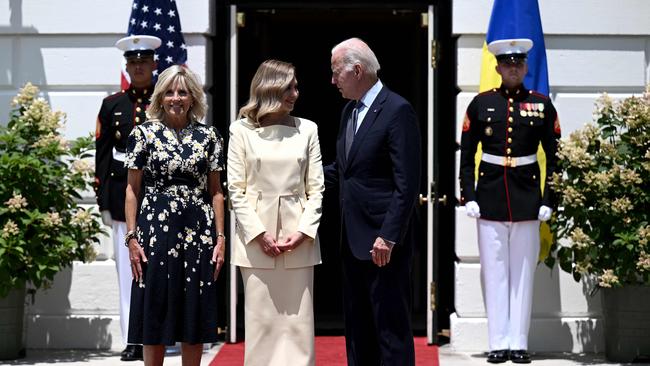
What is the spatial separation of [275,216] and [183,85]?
791 millimetres

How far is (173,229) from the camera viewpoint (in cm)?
591

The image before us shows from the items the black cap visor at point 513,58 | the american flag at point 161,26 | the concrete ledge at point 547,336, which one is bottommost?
the concrete ledge at point 547,336

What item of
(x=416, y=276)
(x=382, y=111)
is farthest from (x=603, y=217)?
(x=416, y=276)

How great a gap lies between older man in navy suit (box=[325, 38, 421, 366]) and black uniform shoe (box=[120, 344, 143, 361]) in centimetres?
237

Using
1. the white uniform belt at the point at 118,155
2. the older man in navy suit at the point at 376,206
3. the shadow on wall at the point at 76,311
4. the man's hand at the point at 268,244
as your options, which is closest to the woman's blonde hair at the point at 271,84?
the older man in navy suit at the point at 376,206

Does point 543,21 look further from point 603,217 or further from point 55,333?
point 55,333

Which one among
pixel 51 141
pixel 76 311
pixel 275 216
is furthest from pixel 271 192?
pixel 76 311

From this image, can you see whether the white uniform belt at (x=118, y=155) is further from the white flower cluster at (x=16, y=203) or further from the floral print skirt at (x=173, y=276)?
the floral print skirt at (x=173, y=276)

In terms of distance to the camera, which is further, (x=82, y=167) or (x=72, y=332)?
(x=72, y=332)

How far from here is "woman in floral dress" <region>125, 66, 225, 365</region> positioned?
19.3ft

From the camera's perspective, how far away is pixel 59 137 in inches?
311

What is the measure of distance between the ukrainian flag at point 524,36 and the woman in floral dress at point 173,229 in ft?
8.39

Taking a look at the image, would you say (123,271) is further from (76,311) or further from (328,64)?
(328,64)

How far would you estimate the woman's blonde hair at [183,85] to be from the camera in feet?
19.5
